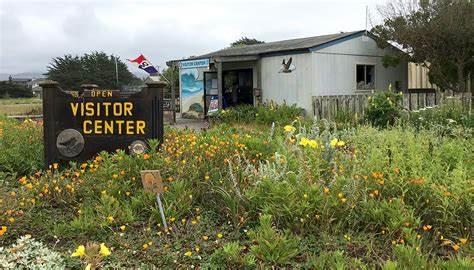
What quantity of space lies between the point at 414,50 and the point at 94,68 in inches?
2003

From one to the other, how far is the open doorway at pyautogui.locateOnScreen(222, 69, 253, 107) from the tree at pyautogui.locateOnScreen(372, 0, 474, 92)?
16.8ft

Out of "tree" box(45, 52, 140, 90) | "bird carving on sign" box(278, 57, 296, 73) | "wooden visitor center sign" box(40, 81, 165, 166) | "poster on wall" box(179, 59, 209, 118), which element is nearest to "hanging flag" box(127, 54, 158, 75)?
"poster on wall" box(179, 59, 209, 118)

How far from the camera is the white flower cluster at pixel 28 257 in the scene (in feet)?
9.75

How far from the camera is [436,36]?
50.9 feet

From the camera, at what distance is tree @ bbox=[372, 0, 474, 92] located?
49.3 ft

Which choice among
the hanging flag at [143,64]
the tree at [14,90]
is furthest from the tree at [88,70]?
the hanging flag at [143,64]

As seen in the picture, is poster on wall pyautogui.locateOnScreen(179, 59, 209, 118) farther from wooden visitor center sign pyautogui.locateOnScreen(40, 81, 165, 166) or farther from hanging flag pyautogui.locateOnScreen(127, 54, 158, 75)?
wooden visitor center sign pyautogui.locateOnScreen(40, 81, 165, 166)

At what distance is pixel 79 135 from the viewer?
18.8ft

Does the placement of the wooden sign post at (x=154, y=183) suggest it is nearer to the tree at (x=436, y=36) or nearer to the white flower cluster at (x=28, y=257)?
the white flower cluster at (x=28, y=257)

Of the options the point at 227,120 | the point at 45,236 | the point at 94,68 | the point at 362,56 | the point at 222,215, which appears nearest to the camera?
the point at 45,236

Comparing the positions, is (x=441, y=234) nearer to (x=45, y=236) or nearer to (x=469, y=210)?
(x=469, y=210)

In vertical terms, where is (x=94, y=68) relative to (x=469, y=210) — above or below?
above

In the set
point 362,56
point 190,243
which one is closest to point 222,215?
point 190,243

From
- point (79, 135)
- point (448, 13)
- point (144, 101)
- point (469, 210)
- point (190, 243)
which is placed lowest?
point (190, 243)
